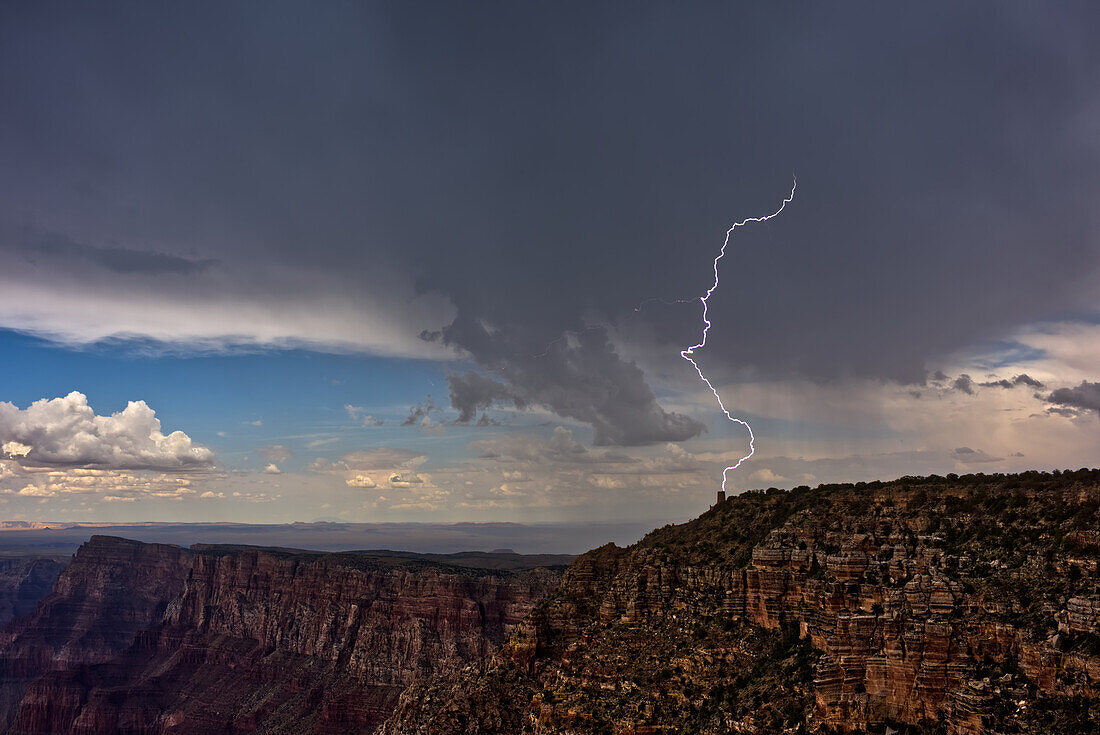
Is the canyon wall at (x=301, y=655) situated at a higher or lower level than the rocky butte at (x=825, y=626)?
lower

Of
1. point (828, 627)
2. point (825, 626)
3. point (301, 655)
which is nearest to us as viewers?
point (828, 627)

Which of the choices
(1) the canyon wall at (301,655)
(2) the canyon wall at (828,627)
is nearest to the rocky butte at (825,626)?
(2) the canyon wall at (828,627)

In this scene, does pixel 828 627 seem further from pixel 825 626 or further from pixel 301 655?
pixel 301 655

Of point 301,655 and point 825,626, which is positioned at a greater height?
point 825,626

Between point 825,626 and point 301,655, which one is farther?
point 301,655

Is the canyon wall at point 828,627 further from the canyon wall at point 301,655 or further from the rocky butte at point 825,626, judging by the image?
the canyon wall at point 301,655

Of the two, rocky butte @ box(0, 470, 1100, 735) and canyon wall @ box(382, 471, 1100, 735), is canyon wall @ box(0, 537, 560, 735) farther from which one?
canyon wall @ box(382, 471, 1100, 735)

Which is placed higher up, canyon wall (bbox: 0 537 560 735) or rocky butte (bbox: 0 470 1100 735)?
rocky butte (bbox: 0 470 1100 735)

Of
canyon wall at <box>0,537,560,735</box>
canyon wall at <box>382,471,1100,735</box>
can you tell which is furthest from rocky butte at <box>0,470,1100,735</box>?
canyon wall at <box>0,537,560,735</box>

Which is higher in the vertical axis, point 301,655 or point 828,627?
point 828,627

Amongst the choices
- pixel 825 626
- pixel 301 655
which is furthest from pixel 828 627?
pixel 301 655

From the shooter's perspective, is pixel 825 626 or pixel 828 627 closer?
pixel 828 627

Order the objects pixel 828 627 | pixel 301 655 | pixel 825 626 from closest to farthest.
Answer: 1. pixel 828 627
2. pixel 825 626
3. pixel 301 655
